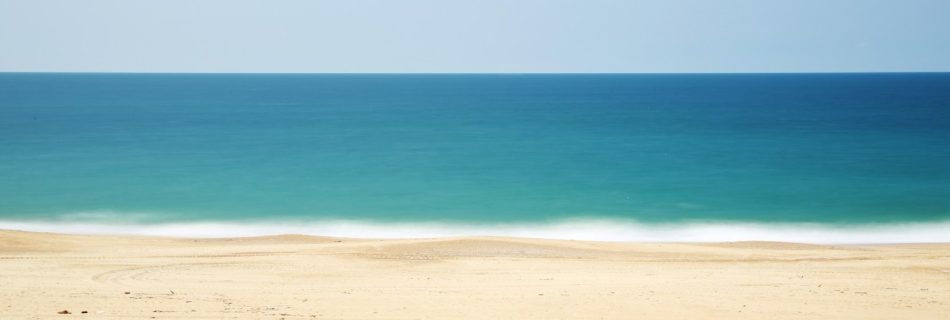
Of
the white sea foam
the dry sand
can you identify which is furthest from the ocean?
the dry sand

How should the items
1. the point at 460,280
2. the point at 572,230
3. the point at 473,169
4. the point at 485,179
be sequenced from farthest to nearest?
1. the point at 473,169
2. the point at 485,179
3. the point at 572,230
4. the point at 460,280

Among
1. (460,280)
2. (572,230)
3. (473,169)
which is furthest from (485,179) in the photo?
(460,280)

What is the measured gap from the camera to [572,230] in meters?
22.8

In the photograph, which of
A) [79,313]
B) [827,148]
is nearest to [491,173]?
[827,148]

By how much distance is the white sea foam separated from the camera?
2189cm

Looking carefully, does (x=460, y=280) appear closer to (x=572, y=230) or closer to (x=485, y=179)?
(x=572, y=230)

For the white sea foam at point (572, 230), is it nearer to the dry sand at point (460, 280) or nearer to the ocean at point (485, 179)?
the ocean at point (485, 179)

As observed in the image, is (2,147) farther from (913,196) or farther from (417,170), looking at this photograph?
(913,196)

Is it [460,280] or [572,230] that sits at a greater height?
[572,230]

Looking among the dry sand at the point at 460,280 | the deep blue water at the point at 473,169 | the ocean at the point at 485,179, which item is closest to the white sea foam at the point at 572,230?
the ocean at the point at 485,179

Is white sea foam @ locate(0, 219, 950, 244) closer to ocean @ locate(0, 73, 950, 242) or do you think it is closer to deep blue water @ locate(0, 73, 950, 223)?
ocean @ locate(0, 73, 950, 242)

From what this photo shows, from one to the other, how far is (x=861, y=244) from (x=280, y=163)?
24.2 m

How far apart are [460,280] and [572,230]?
397 inches

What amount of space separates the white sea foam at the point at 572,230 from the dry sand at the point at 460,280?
3.30 meters
